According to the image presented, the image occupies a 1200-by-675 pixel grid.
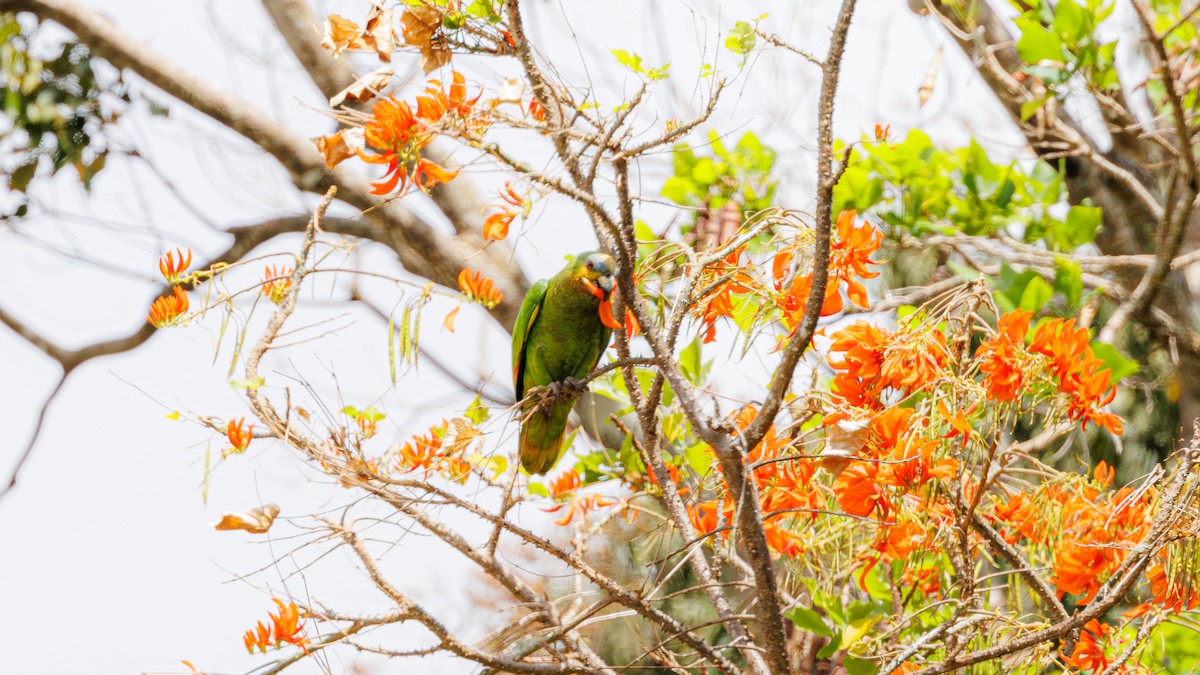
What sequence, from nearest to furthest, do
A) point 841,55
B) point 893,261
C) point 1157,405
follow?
point 841,55
point 1157,405
point 893,261

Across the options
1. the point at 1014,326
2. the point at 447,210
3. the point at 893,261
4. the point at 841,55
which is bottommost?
the point at 1014,326

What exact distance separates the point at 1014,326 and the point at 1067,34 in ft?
4.34

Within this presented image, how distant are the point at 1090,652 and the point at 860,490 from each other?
1.69ft

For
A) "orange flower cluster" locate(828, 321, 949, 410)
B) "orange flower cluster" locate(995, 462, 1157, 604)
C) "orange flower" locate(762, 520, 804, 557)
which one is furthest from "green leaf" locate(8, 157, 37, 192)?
"orange flower cluster" locate(995, 462, 1157, 604)

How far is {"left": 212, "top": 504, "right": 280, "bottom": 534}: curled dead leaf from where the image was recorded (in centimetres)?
136

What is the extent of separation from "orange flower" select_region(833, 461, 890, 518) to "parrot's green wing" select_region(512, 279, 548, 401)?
113cm

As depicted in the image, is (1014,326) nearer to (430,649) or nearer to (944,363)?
(944,363)

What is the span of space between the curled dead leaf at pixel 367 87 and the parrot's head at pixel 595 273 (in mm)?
460

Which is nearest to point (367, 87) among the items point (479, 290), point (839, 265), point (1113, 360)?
point (479, 290)

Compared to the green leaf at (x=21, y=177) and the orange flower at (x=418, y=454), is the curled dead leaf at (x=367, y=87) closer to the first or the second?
the orange flower at (x=418, y=454)

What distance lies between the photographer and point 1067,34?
92.4 inches

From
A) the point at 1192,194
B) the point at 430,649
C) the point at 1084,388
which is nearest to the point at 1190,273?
the point at 1192,194

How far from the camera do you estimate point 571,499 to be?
2033mm

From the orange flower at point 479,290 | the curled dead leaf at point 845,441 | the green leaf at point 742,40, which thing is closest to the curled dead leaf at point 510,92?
the green leaf at point 742,40
